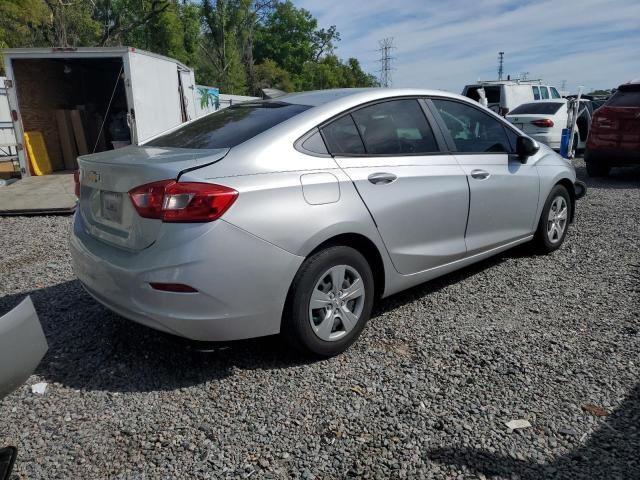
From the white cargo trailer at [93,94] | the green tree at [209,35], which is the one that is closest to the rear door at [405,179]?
the white cargo trailer at [93,94]

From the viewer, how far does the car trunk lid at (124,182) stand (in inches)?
106

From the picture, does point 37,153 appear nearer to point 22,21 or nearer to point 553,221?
point 553,221

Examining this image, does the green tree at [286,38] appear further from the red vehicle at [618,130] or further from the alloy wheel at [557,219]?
the alloy wheel at [557,219]

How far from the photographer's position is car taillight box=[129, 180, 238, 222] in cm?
258

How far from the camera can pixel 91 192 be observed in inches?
125

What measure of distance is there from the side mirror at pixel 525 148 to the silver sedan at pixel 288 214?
43cm

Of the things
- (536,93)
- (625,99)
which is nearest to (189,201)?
(625,99)

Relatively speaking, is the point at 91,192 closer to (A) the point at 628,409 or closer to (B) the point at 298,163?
(B) the point at 298,163

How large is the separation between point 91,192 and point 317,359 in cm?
172

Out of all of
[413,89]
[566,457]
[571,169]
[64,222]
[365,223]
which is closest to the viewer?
[566,457]

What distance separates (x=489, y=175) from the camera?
13.3 ft

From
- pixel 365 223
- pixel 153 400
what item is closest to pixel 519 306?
pixel 365 223

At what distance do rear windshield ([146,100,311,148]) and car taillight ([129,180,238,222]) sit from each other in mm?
446

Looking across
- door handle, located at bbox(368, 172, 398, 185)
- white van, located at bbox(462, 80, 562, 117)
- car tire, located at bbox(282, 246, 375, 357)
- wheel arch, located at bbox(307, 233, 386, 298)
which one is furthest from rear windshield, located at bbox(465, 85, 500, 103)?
car tire, located at bbox(282, 246, 375, 357)
